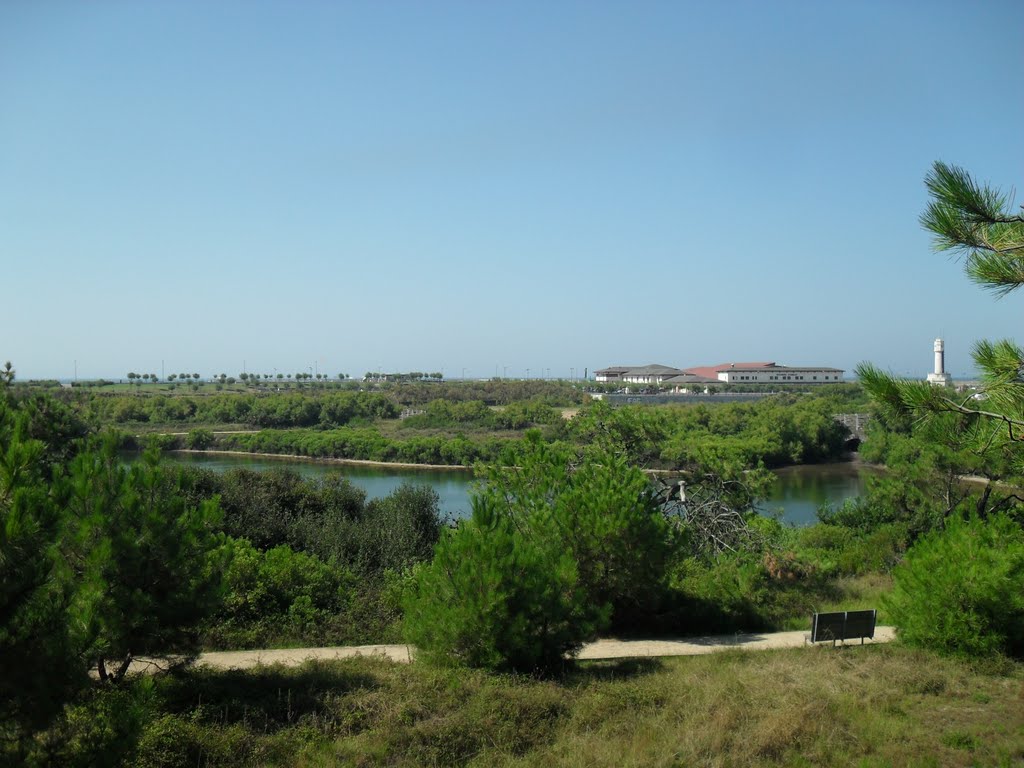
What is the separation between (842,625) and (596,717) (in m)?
3.98

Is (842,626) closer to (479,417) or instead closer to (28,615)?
(28,615)

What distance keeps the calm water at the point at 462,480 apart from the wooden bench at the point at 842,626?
19161mm

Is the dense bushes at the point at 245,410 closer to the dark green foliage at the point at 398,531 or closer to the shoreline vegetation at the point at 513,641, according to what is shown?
the dark green foliage at the point at 398,531

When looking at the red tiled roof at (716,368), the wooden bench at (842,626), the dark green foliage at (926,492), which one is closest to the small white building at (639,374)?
the red tiled roof at (716,368)

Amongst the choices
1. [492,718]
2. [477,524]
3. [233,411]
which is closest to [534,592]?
[477,524]

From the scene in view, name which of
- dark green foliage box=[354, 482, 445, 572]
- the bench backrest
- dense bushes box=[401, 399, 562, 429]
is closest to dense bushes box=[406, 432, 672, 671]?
the bench backrest

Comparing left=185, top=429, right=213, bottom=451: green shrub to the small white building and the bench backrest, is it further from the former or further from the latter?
the small white building

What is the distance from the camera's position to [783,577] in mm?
12406

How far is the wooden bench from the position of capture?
8.52m

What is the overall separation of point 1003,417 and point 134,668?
7.60 metres

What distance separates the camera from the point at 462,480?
133 ft

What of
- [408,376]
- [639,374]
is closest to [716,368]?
[639,374]

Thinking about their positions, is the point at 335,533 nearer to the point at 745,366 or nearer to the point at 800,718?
the point at 800,718

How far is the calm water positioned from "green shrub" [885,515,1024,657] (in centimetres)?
1960
